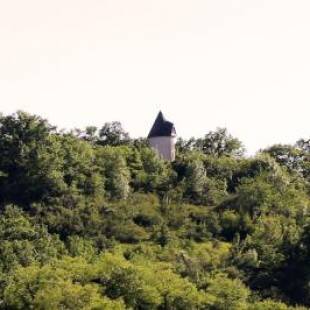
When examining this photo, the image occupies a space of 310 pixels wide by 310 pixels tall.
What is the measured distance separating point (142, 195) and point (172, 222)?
554 cm

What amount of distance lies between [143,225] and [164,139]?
17.0 metres

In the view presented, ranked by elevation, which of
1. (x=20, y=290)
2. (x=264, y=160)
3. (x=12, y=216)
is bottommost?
(x=20, y=290)

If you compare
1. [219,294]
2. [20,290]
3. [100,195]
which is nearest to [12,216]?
[100,195]

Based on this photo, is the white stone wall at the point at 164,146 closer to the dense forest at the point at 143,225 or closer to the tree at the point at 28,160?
the dense forest at the point at 143,225

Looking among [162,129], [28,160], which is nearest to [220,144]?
[162,129]

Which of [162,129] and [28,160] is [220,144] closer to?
[162,129]

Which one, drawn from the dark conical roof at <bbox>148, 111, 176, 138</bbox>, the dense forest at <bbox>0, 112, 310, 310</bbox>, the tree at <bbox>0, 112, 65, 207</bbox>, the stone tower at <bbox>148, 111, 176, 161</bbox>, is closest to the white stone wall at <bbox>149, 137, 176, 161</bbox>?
the stone tower at <bbox>148, 111, 176, 161</bbox>

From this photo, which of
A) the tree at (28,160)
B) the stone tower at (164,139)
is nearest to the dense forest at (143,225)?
the tree at (28,160)

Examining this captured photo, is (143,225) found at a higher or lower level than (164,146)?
lower

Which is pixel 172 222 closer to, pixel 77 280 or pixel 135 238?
pixel 135 238

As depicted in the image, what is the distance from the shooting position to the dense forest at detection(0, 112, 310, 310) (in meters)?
62.3

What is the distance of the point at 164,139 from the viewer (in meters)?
93.9

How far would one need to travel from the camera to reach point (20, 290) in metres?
60.7

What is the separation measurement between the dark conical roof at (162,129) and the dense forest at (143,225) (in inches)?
67.6
